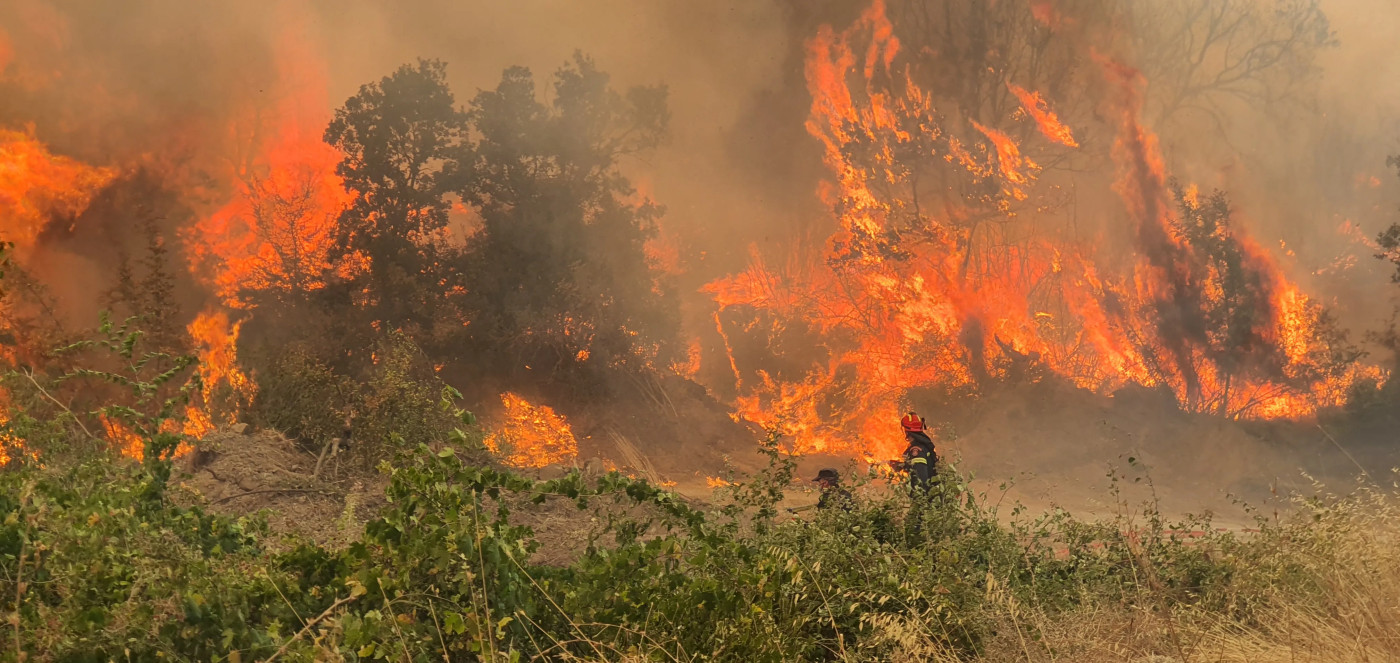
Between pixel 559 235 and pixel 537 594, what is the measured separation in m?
17.6

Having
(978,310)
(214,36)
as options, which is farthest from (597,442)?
(214,36)

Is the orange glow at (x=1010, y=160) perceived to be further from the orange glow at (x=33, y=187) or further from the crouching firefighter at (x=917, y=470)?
the orange glow at (x=33, y=187)

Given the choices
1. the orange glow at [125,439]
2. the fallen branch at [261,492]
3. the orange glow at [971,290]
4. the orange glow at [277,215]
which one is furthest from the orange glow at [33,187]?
the orange glow at [971,290]

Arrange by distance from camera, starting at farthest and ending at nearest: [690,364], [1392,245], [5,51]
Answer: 1. [1392,245]
2. [690,364]
3. [5,51]

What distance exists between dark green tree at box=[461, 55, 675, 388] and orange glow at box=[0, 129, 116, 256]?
326 inches

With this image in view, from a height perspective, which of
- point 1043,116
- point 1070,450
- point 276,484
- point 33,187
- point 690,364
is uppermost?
point 1043,116

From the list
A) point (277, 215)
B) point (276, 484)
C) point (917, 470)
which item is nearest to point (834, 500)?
point (917, 470)

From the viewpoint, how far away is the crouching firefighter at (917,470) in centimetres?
825

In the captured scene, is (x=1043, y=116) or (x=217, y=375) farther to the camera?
(x=1043, y=116)

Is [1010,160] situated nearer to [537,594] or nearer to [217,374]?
[217,374]

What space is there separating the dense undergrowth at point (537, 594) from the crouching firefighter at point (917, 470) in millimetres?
934

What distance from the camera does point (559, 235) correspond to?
22688mm

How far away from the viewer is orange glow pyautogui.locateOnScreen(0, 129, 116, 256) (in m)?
19.5

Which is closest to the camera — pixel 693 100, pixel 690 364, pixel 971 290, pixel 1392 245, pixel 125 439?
pixel 125 439
